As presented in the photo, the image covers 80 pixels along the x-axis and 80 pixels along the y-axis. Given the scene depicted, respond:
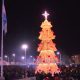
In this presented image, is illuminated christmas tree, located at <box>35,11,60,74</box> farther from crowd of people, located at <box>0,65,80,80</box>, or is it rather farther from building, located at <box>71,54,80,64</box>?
building, located at <box>71,54,80,64</box>

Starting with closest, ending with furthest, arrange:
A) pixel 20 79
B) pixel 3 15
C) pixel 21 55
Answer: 1. pixel 3 15
2. pixel 20 79
3. pixel 21 55

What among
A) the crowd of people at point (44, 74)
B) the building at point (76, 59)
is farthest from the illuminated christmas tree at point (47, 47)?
the building at point (76, 59)

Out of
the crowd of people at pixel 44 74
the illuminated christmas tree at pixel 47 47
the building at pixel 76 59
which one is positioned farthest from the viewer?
the building at pixel 76 59

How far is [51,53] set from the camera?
46156 mm

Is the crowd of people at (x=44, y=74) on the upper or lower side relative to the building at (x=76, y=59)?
lower

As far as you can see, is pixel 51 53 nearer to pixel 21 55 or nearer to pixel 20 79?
pixel 20 79

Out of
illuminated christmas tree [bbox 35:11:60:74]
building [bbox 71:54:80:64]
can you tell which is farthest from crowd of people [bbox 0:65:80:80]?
building [bbox 71:54:80:64]

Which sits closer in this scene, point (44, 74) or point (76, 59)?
point (44, 74)

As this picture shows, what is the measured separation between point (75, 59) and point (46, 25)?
322 ft

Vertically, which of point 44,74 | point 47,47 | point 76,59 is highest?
point 76,59

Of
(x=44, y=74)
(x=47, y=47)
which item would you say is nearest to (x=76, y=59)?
(x=47, y=47)

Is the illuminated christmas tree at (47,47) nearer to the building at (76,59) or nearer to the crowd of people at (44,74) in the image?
the crowd of people at (44,74)

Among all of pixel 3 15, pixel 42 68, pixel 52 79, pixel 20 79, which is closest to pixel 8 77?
pixel 20 79

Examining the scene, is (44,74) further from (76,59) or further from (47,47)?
(76,59)
